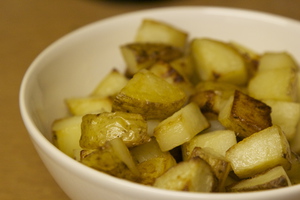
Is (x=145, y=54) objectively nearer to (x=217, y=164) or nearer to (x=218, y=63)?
(x=218, y=63)

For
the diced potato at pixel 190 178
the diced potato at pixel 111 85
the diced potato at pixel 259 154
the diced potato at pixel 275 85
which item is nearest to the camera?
the diced potato at pixel 190 178

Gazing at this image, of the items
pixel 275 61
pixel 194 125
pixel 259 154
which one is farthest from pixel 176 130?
pixel 275 61

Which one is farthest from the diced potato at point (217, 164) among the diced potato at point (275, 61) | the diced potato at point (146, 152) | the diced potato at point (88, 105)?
the diced potato at point (275, 61)

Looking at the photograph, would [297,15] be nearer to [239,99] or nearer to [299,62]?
[299,62]

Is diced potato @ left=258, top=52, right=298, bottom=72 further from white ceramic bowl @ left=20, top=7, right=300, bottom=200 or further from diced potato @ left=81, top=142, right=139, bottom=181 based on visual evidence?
diced potato @ left=81, top=142, right=139, bottom=181

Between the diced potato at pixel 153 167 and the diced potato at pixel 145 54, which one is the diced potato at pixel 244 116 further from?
the diced potato at pixel 145 54

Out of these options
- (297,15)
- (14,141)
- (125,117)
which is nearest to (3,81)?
(14,141)

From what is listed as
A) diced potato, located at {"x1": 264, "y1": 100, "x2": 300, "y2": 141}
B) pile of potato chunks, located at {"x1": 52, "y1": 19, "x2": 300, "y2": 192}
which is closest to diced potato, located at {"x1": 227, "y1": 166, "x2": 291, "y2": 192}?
pile of potato chunks, located at {"x1": 52, "y1": 19, "x2": 300, "y2": 192}
